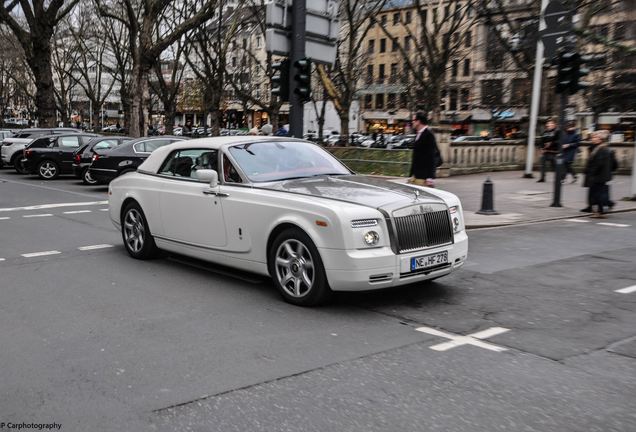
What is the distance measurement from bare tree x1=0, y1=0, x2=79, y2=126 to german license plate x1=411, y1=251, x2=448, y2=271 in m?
31.6

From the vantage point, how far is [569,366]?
4570 mm

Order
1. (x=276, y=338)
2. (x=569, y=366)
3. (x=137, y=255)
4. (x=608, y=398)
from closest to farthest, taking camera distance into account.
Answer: (x=608, y=398), (x=569, y=366), (x=276, y=338), (x=137, y=255)

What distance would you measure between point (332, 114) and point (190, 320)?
82.1m

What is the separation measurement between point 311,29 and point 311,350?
9.85 meters

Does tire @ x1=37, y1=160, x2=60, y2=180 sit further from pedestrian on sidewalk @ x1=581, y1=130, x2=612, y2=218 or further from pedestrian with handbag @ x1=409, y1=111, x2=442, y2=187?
pedestrian on sidewalk @ x1=581, y1=130, x2=612, y2=218

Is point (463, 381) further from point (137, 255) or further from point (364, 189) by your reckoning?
point (137, 255)

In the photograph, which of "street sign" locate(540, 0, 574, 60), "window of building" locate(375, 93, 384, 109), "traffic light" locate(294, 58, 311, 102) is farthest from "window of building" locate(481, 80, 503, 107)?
"window of building" locate(375, 93, 384, 109)

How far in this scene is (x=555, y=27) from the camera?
15023 millimetres

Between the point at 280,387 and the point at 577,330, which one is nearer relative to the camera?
the point at 280,387

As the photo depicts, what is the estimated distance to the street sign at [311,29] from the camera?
12891mm

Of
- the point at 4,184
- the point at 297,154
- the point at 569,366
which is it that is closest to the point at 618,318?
the point at 569,366

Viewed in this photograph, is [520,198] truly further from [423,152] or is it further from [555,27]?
[423,152]

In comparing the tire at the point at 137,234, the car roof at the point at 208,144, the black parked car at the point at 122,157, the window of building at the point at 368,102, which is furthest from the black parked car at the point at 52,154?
the window of building at the point at 368,102

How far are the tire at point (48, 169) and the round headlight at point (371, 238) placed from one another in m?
20.1
